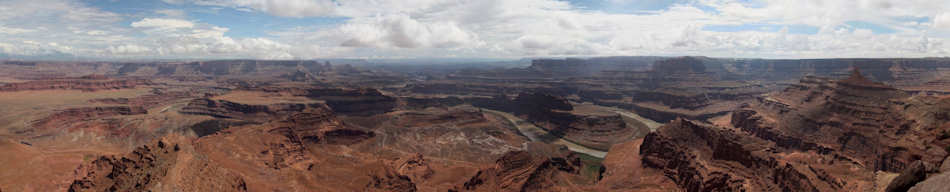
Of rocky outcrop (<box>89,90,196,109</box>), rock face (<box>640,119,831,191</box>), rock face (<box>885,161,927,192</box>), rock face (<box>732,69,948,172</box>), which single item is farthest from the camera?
rocky outcrop (<box>89,90,196,109</box>)

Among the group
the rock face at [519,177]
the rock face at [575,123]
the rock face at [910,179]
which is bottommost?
the rock face at [575,123]

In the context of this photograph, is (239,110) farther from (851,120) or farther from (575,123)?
(851,120)

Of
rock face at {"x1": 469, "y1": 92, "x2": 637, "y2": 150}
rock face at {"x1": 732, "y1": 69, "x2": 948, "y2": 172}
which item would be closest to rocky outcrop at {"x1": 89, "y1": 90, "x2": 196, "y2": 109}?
rock face at {"x1": 469, "y1": 92, "x2": 637, "y2": 150}

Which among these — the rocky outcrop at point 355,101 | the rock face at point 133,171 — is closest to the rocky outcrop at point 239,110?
the rocky outcrop at point 355,101

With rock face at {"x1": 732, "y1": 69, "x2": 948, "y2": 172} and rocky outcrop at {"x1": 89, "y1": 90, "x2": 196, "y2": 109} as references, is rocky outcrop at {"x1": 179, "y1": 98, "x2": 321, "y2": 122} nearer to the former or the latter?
rocky outcrop at {"x1": 89, "y1": 90, "x2": 196, "y2": 109}

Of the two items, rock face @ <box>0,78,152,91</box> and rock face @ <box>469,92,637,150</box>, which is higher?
rock face @ <box>0,78,152,91</box>

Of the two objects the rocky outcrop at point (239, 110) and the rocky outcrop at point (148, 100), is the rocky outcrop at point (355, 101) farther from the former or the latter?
the rocky outcrop at point (148, 100)

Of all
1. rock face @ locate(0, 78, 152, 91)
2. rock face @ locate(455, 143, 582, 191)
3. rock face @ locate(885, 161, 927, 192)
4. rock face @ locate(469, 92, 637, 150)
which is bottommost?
rock face @ locate(469, 92, 637, 150)

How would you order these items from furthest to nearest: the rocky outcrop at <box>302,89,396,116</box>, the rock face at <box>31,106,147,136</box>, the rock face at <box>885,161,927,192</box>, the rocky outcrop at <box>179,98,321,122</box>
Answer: the rocky outcrop at <box>302,89,396,116</box>
the rocky outcrop at <box>179,98,321,122</box>
the rock face at <box>31,106,147,136</box>
the rock face at <box>885,161,927,192</box>

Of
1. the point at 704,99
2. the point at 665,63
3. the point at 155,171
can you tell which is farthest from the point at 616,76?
the point at 155,171

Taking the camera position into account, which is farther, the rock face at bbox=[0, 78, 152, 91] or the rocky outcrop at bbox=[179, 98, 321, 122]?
the rock face at bbox=[0, 78, 152, 91]
